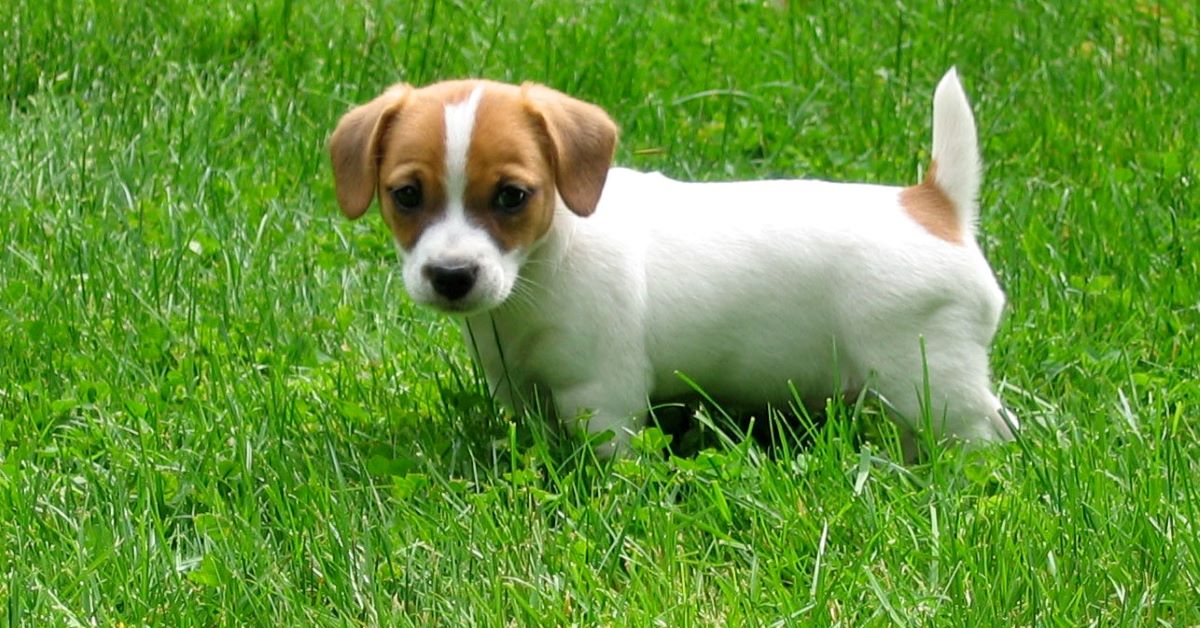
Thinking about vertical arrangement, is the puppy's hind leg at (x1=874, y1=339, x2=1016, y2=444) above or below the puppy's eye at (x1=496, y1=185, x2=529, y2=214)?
below

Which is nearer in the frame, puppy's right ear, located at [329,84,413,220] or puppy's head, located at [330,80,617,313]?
puppy's head, located at [330,80,617,313]

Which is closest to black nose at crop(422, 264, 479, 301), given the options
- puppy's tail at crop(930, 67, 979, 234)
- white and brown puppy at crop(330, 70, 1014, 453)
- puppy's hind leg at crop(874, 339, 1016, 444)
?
white and brown puppy at crop(330, 70, 1014, 453)

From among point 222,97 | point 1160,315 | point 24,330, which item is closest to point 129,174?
point 222,97

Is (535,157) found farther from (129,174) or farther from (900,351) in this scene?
(129,174)

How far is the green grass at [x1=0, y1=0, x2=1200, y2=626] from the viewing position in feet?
12.4

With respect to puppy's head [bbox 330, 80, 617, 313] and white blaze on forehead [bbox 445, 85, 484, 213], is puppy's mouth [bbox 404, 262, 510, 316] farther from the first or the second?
white blaze on forehead [bbox 445, 85, 484, 213]

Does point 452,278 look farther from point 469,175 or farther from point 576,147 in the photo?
point 576,147

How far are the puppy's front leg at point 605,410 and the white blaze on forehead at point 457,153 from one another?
22.4 inches

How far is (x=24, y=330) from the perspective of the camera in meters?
5.17

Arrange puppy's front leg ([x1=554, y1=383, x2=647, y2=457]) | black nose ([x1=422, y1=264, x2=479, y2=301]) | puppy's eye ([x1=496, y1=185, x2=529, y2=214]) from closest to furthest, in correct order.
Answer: black nose ([x1=422, y1=264, x2=479, y2=301]), puppy's eye ([x1=496, y1=185, x2=529, y2=214]), puppy's front leg ([x1=554, y1=383, x2=647, y2=457])

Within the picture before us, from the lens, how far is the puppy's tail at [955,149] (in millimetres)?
4742

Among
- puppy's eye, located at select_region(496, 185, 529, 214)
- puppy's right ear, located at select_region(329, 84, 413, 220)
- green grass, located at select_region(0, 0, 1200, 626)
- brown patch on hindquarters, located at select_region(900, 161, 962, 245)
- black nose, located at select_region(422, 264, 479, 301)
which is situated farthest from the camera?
brown patch on hindquarters, located at select_region(900, 161, 962, 245)

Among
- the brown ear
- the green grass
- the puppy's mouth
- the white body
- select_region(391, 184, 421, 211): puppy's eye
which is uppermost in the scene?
the brown ear

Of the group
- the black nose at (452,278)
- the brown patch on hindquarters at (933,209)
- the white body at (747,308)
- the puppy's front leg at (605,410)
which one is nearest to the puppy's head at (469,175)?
the black nose at (452,278)
